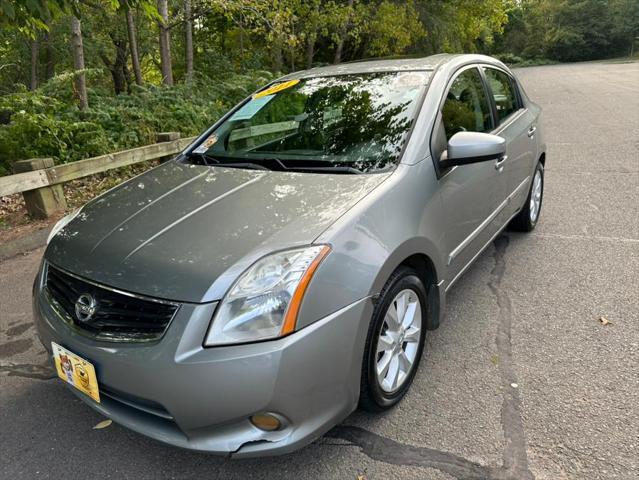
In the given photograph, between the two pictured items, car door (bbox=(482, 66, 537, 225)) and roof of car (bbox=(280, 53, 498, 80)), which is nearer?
roof of car (bbox=(280, 53, 498, 80))

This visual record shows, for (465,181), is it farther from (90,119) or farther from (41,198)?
(90,119)

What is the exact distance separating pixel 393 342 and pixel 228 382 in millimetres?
882

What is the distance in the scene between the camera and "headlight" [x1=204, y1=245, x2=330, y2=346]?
1673 millimetres

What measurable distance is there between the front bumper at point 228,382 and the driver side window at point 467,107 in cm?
152

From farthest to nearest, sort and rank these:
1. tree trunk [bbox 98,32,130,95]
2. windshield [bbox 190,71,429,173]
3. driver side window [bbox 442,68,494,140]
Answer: tree trunk [bbox 98,32,130,95], driver side window [bbox 442,68,494,140], windshield [bbox 190,71,429,173]

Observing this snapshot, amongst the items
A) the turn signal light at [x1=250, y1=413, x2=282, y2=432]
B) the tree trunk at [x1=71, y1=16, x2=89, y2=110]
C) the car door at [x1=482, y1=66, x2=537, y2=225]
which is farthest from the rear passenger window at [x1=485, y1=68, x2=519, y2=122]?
the tree trunk at [x1=71, y1=16, x2=89, y2=110]

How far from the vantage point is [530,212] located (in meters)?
4.40

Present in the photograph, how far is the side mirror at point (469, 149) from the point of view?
244cm

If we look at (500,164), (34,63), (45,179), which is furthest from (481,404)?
(34,63)

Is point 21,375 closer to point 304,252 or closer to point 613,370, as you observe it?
point 304,252

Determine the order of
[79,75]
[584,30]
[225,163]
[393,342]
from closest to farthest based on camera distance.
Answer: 1. [393,342]
2. [225,163]
3. [79,75]
4. [584,30]

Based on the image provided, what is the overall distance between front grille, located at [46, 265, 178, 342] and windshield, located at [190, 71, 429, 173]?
1.11 metres

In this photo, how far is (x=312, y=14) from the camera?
46.3ft

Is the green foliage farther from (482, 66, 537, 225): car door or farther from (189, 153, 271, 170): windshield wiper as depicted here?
(189, 153, 271, 170): windshield wiper
